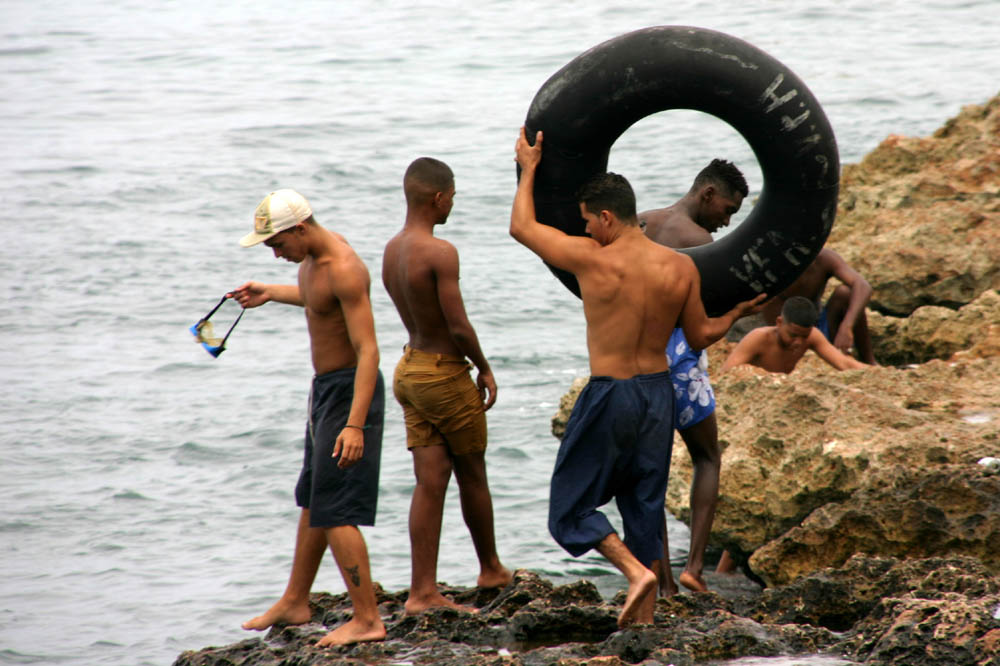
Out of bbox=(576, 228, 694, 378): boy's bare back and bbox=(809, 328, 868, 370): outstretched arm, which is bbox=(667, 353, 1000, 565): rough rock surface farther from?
bbox=(576, 228, 694, 378): boy's bare back

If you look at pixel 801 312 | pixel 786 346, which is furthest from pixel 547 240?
pixel 786 346

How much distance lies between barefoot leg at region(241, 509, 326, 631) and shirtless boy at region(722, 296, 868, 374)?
11.2ft

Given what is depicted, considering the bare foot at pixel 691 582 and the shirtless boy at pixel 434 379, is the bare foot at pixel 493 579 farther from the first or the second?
the bare foot at pixel 691 582

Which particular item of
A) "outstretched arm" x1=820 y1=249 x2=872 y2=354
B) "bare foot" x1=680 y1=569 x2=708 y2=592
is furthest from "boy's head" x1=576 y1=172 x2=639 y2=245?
"outstretched arm" x1=820 y1=249 x2=872 y2=354

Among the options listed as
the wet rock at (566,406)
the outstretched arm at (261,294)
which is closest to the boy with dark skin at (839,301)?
the wet rock at (566,406)

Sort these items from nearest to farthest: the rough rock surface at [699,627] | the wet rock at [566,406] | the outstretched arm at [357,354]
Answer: the rough rock surface at [699,627], the outstretched arm at [357,354], the wet rock at [566,406]

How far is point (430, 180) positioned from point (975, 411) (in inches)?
133

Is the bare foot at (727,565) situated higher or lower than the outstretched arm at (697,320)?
lower

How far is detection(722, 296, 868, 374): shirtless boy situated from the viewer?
793cm

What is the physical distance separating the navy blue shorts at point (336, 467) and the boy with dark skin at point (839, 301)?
4.02m

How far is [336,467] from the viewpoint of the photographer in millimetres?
5242

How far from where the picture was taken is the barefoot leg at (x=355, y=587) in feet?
17.1

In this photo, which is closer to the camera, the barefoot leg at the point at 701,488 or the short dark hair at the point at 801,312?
the barefoot leg at the point at 701,488

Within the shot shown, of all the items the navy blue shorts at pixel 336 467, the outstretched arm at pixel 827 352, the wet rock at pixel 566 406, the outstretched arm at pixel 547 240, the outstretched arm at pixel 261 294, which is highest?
the outstretched arm at pixel 547 240
